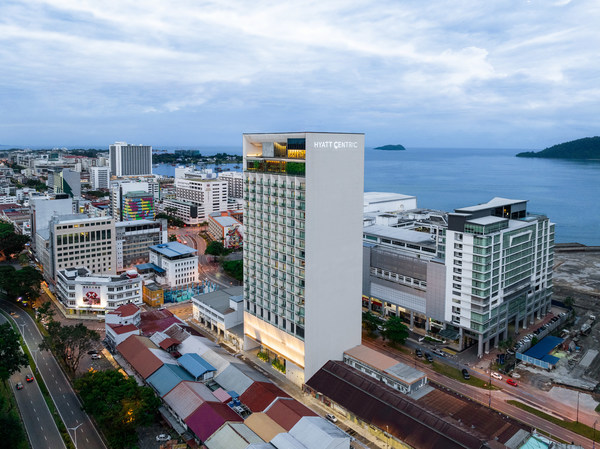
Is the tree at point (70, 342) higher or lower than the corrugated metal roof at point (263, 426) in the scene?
higher

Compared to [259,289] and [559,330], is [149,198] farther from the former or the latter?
[559,330]

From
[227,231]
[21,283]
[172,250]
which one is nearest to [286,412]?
[172,250]

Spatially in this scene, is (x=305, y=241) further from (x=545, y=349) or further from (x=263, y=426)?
Answer: (x=545, y=349)

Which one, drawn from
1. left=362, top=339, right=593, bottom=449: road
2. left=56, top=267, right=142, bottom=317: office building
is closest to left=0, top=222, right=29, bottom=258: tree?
left=56, top=267, right=142, bottom=317: office building

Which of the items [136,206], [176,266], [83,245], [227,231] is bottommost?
[176,266]

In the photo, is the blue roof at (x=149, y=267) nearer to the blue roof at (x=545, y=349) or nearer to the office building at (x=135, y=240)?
the office building at (x=135, y=240)

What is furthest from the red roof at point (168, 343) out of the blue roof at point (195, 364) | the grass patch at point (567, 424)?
the grass patch at point (567, 424)
